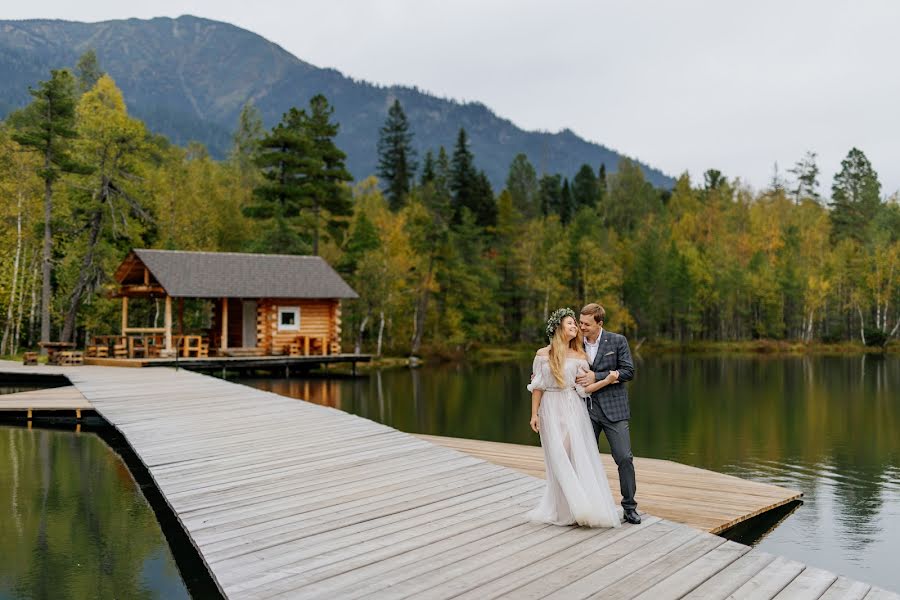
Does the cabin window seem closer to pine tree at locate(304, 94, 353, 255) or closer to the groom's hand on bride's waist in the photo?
pine tree at locate(304, 94, 353, 255)

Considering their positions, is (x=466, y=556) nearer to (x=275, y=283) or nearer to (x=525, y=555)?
(x=525, y=555)

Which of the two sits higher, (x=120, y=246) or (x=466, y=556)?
(x=120, y=246)

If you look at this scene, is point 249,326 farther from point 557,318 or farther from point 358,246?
point 557,318

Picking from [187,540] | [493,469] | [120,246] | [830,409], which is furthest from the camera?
[120,246]

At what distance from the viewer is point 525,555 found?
5.39 m

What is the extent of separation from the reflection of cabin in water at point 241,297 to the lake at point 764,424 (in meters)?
2.53

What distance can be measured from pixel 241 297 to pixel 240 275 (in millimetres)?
1260

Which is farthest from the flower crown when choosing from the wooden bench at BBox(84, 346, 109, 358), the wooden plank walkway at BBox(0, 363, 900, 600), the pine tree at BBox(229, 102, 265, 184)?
the pine tree at BBox(229, 102, 265, 184)

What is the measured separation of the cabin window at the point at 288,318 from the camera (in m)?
30.1

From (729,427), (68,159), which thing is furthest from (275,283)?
(729,427)

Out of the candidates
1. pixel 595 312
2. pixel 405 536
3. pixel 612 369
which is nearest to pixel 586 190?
pixel 595 312

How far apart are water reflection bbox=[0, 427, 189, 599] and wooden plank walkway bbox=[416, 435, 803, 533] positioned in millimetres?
4475

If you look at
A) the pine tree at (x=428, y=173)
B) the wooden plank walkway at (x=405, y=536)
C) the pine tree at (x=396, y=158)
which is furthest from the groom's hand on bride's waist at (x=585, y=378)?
the pine tree at (x=396, y=158)

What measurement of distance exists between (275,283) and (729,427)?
18161 mm
